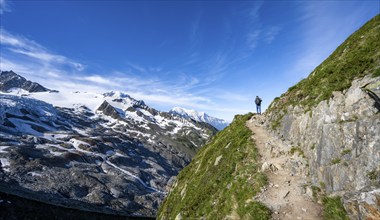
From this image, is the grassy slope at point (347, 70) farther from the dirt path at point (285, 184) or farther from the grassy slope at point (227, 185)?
the grassy slope at point (227, 185)

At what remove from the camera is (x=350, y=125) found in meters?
20.3

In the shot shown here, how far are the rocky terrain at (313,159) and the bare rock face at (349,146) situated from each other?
62 mm

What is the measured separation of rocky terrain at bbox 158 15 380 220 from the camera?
1861 cm

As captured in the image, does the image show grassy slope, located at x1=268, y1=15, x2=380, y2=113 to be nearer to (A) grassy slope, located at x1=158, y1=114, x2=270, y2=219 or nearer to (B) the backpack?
(A) grassy slope, located at x1=158, y1=114, x2=270, y2=219

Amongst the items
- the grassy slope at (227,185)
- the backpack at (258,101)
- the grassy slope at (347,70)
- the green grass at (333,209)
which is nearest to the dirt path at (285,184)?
the green grass at (333,209)

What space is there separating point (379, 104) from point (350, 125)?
2386mm

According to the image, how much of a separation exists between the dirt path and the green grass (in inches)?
17.9

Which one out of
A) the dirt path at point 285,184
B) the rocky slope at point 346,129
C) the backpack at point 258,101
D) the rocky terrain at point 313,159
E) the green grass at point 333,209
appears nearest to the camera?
the rocky slope at point 346,129

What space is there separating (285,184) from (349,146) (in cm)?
605

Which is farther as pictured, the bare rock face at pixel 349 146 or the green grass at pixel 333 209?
the green grass at pixel 333 209

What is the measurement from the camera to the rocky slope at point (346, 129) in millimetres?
17828

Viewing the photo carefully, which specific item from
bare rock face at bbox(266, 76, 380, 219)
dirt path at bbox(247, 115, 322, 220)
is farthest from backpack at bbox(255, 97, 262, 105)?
bare rock face at bbox(266, 76, 380, 219)

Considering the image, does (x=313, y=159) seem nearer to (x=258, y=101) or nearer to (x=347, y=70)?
(x=347, y=70)

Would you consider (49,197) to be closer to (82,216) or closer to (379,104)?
(82,216)
